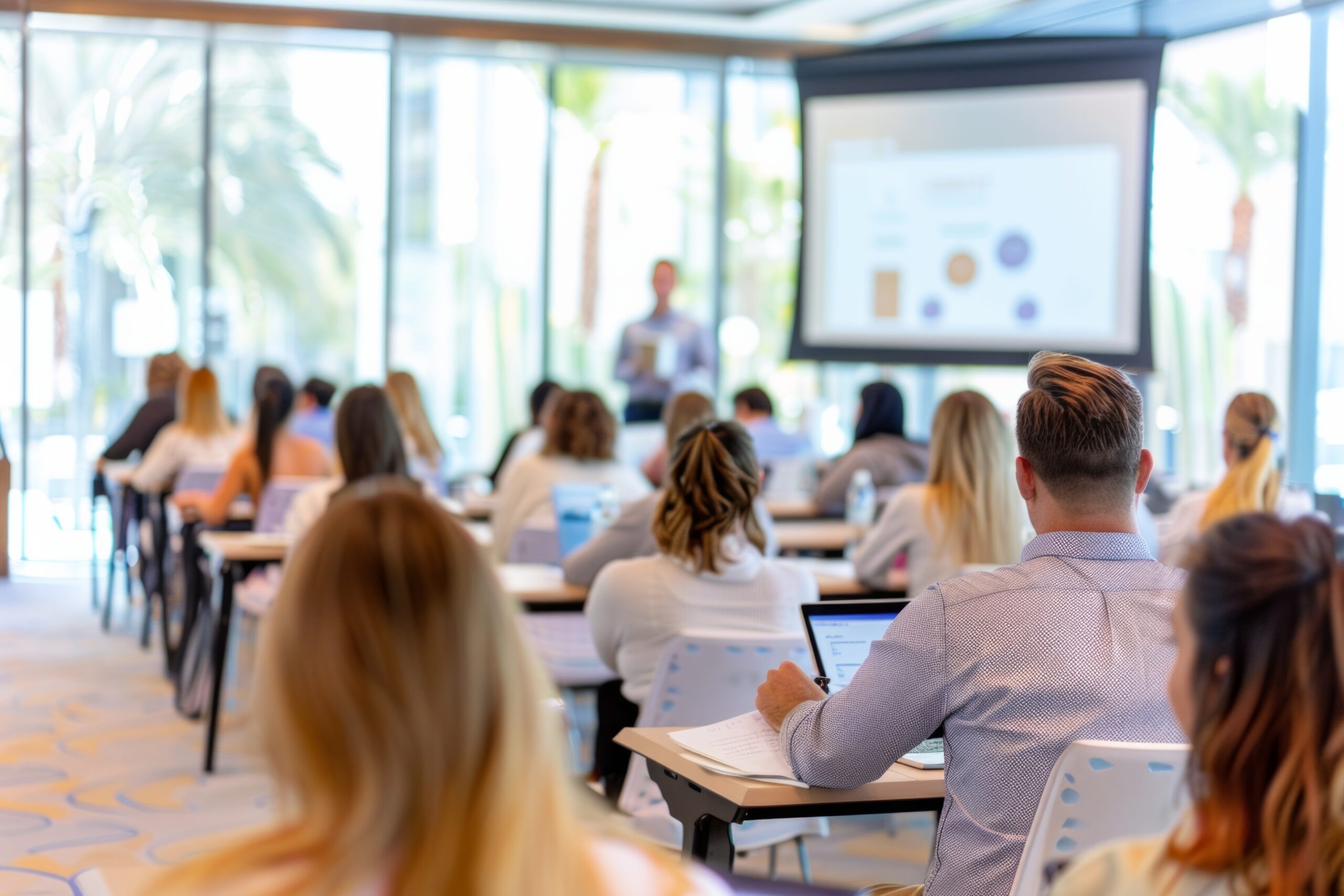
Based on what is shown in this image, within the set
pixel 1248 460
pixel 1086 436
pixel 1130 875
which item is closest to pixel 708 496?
pixel 1086 436

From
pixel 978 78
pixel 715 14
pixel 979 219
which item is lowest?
pixel 979 219

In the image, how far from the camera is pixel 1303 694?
1.04 m

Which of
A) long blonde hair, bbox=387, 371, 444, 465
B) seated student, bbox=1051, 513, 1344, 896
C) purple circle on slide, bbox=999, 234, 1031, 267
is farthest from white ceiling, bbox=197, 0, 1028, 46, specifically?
seated student, bbox=1051, 513, 1344, 896

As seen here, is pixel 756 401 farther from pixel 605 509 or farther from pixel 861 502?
pixel 605 509

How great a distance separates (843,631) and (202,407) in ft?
16.5

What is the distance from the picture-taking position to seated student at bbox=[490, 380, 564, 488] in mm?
6902

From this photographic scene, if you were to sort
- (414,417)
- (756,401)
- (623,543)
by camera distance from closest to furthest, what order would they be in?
(623,543) → (414,417) → (756,401)

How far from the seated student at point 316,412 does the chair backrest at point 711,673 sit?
4.66 meters

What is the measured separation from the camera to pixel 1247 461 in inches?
187

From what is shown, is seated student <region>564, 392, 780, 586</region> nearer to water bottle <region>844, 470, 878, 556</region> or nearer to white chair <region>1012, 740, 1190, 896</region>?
water bottle <region>844, 470, 878, 556</region>

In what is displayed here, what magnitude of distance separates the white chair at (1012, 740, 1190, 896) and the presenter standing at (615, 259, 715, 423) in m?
6.64

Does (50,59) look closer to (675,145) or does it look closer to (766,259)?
(675,145)

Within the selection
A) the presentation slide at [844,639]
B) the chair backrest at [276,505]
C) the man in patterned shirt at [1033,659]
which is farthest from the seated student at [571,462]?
the man in patterned shirt at [1033,659]

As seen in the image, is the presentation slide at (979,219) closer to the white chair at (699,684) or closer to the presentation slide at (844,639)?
the white chair at (699,684)
